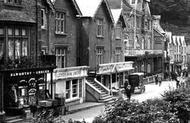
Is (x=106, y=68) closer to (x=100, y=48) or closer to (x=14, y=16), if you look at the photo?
(x=100, y=48)

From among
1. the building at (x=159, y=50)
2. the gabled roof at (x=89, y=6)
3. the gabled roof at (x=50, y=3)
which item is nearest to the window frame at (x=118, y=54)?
the gabled roof at (x=89, y=6)

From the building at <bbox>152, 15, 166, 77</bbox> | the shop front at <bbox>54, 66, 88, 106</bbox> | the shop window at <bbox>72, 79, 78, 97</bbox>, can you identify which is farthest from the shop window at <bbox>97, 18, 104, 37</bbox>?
the building at <bbox>152, 15, 166, 77</bbox>

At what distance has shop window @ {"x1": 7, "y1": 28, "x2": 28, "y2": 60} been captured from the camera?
27.6 m

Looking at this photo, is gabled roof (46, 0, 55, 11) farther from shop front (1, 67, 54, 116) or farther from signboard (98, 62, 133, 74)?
signboard (98, 62, 133, 74)

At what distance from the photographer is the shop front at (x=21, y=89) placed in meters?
26.8

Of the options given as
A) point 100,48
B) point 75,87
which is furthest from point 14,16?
point 100,48

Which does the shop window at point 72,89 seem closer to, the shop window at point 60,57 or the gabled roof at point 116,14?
the shop window at point 60,57

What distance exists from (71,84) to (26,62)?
313 inches

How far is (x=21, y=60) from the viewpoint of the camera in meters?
27.0

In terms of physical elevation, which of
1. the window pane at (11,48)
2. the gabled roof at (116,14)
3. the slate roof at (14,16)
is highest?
the gabled roof at (116,14)

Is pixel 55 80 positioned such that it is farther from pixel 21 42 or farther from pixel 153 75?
pixel 153 75

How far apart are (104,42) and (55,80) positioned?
14675 mm

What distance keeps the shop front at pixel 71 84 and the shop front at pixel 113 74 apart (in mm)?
4248

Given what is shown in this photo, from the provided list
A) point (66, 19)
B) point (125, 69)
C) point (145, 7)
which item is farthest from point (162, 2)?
point (66, 19)
